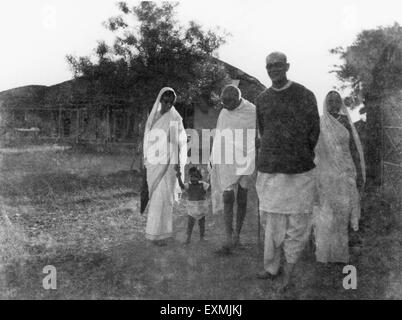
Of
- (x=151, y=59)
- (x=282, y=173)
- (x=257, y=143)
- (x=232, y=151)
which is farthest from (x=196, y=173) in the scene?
(x=151, y=59)

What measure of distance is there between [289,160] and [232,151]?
1.38 meters

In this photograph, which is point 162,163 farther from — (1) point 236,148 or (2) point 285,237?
(2) point 285,237

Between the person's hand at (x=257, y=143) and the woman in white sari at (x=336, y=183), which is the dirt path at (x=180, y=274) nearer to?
the woman in white sari at (x=336, y=183)

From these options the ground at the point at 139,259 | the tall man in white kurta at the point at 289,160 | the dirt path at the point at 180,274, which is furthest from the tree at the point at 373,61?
the tall man in white kurta at the point at 289,160

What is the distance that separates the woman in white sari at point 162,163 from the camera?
5.82 metres

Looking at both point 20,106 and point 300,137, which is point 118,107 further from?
point 300,137

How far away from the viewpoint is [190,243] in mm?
6020

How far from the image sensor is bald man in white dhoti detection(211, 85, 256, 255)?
5520 millimetres

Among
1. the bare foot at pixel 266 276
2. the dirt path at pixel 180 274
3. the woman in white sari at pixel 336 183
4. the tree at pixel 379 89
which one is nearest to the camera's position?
the dirt path at pixel 180 274

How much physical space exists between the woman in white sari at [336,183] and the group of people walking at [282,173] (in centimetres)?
1
